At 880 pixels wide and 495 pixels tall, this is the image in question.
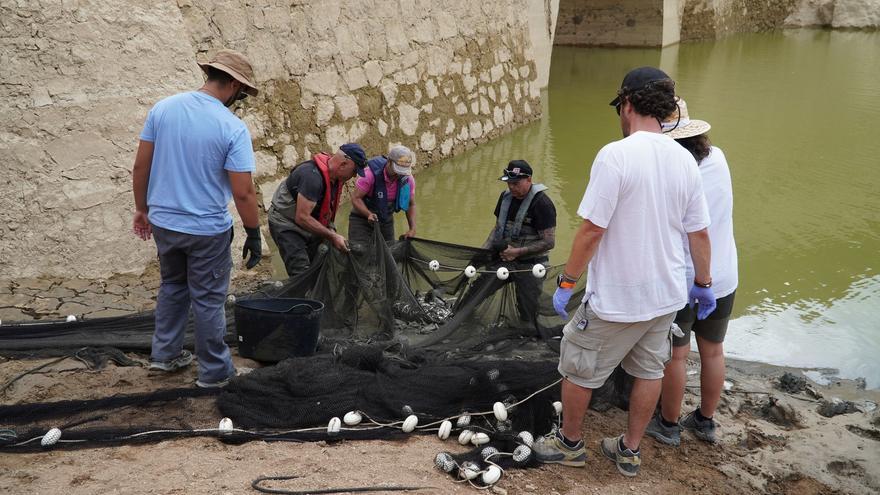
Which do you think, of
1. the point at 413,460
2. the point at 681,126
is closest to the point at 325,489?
the point at 413,460

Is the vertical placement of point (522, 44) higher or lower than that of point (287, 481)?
higher

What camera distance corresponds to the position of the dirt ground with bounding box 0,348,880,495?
10.1 ft

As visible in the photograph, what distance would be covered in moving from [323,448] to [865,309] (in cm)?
510

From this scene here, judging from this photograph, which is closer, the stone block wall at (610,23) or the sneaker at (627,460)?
the sneaker at (627,460)

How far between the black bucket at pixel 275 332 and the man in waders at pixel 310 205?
945mm

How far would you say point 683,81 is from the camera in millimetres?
17656

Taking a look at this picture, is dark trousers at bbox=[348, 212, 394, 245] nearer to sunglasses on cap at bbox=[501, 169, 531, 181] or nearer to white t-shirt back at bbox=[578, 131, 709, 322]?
sunglasses on cap at bbox=[501, 169, 531, 181]

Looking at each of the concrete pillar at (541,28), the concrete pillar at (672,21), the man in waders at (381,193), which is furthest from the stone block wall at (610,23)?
the man in waders at (381,193)

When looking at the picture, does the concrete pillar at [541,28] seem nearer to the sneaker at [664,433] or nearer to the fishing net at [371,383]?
the fishing net at [371,383]

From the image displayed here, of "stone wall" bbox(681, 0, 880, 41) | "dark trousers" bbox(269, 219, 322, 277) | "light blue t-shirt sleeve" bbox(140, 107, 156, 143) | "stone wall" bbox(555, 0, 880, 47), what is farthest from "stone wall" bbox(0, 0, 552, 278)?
"stone wall" bbox(681, 0, 880, 41)

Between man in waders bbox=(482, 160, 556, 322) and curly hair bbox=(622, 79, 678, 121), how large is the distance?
2.20m

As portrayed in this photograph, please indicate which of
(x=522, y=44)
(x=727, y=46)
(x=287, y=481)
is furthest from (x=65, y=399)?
(x=727, y=46)

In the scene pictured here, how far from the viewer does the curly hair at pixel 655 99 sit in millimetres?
3229

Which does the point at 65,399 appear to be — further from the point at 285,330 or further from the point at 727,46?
the point at 727,46
